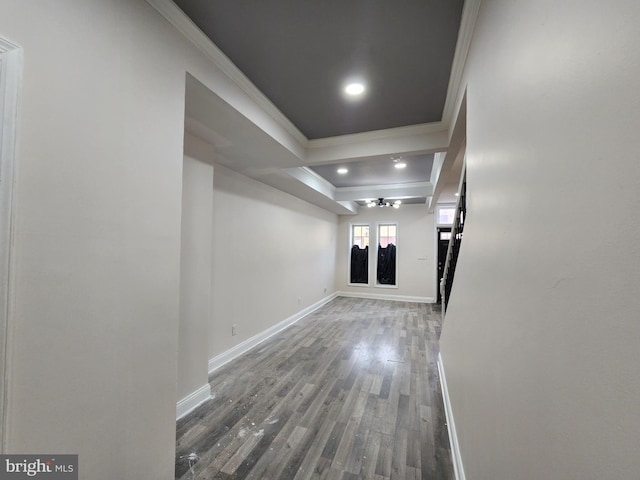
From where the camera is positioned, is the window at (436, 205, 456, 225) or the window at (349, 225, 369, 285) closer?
the window at (436, 205, 456, 225)

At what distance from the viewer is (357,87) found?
196cm

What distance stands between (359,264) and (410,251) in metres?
1.44

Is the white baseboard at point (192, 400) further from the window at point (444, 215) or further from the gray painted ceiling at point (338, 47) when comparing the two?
the window at point (444, 215)

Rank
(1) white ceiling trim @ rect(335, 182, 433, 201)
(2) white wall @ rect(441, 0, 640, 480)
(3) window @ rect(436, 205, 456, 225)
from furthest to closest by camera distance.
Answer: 1. (3) window @ rect(436, 205, 456, 225)
2. (1) white ceiling trim @ rect(335, 182, 433, 201)
3. (2) white wall @ rect(441, 0, 640, 480)

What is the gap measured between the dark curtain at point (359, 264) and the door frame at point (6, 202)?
6879 mm

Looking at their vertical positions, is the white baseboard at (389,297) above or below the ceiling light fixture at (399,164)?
below

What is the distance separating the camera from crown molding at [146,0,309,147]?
4.29ft

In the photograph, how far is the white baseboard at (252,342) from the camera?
2.94 meters

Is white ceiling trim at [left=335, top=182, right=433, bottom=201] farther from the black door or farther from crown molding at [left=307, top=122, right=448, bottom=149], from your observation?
crown molding at [left=307, top=122, right=448, bottom=149]

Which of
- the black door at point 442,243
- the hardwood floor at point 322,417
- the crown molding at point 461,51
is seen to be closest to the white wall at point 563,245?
the crown molding at point 461,51

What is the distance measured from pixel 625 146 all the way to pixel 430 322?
16.8 feet

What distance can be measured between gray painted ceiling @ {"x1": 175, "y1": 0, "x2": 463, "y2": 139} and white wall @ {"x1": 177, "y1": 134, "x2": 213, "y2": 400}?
0.90 metres

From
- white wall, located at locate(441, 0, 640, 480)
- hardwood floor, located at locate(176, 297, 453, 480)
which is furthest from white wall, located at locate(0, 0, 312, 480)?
white wall, located at locate(441, 0, 640, 480)

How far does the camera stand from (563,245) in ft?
1.72
